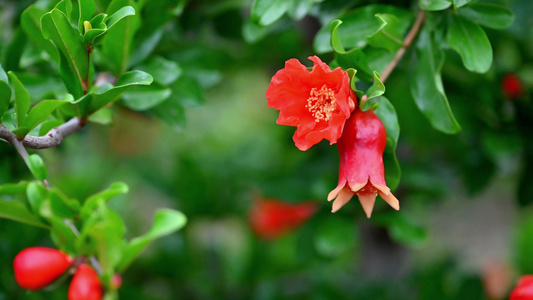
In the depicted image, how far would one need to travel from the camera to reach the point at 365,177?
703 mm

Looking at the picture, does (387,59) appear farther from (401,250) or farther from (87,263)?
(401,250)

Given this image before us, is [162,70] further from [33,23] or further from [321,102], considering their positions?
[321,102]

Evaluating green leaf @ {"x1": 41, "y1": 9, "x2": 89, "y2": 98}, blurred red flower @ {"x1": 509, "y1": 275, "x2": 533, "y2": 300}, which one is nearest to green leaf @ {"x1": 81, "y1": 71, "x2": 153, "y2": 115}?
green leaf @ {"x1": 41, "y1": 9, "x2": 89, "y2": 98}

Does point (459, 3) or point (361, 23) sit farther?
point (361, 23)

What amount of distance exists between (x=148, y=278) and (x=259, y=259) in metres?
0.36

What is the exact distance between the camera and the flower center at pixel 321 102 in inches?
28.2

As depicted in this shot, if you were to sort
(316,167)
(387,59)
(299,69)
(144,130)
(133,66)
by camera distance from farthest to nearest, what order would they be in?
(144,130) < (316,167) < (133,66) < (387,59) < (299,69)

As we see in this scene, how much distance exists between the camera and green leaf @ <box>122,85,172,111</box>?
946mm

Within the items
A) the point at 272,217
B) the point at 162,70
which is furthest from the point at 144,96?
the point at 272,217

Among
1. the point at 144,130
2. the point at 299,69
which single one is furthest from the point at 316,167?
the point at 144,130

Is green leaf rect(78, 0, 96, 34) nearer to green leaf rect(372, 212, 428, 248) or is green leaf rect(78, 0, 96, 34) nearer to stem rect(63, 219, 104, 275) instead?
stem rect(63, 219, 104, 275)

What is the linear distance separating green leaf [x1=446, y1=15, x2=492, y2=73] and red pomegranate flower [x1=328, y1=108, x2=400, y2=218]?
0.67ft

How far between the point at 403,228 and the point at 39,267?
764 mm

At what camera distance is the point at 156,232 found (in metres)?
0.73
